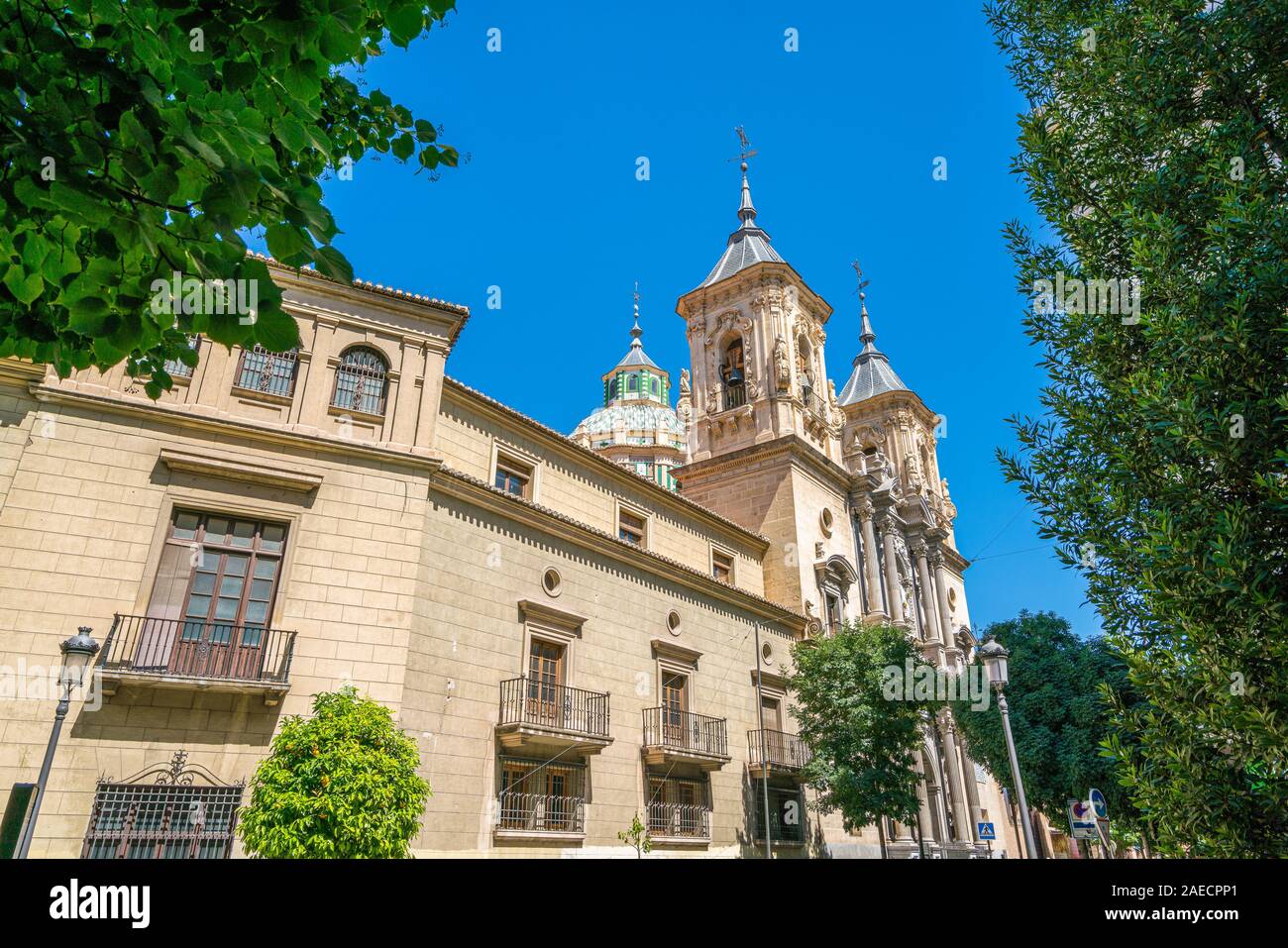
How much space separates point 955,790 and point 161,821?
30141 mm

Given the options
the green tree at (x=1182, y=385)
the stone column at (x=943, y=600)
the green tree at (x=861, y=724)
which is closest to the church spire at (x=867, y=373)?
the stone column at (x=943, y=600)

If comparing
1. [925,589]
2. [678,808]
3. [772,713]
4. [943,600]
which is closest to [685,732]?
[678,808]

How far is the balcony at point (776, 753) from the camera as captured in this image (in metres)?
22.1

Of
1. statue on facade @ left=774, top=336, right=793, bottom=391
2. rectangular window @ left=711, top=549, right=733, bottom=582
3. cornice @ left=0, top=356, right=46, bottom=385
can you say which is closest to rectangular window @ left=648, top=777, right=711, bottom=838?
rectangular window @ left=711, top=549, right=733, bottom=582

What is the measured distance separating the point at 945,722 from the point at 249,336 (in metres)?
35.5

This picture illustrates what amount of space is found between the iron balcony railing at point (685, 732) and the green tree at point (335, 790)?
7984 millimetres

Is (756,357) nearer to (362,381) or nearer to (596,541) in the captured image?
(596,541)

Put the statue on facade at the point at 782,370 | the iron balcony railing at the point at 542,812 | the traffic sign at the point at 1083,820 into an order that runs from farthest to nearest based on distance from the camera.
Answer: the statue on facade at the point at 782,370 → the iron balcony railing at the point at 542,812 → the traffic sign at the point at 1083,820

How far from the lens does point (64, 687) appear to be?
1091 cm

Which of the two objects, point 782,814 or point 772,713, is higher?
point 772,713

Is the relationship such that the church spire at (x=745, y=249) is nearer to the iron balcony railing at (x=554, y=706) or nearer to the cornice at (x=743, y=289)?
the cornice at (x=743, y=289)

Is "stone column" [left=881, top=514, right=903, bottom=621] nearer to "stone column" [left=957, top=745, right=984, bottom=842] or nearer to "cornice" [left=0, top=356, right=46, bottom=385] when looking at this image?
"stone column" [left=957, top=745, right=984, bottom=842]

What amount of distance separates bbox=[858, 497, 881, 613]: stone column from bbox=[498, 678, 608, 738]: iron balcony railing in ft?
57.1

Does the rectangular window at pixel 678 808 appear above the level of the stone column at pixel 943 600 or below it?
below
